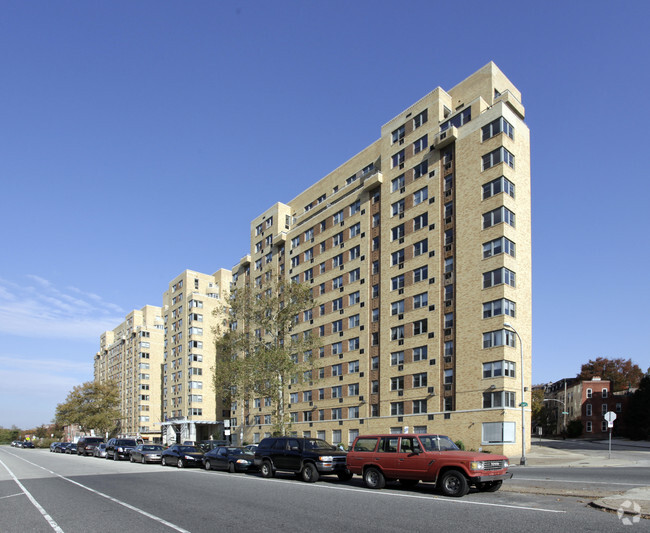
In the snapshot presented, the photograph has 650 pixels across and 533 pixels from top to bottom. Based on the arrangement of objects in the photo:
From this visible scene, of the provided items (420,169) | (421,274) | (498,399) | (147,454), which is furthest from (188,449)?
(420,169)

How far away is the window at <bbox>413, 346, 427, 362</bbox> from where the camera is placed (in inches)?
1965

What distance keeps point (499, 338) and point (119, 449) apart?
31595 millimetres

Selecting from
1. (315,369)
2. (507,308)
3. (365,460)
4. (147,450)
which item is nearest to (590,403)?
(315,369)

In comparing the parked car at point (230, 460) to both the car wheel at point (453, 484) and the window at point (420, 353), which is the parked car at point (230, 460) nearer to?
the car wheel at point (453, 484)

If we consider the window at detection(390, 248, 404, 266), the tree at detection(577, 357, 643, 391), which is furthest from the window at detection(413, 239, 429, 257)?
the tree at detection(577, 357, 643, 391)

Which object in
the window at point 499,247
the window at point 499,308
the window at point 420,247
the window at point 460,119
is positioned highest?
the window at point 460,119

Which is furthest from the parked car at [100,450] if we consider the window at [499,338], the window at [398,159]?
the window at [398,159]

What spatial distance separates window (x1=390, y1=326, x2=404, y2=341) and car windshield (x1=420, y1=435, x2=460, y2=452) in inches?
1424

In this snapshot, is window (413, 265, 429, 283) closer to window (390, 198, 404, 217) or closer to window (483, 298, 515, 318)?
window (390, 198, 404, 217)

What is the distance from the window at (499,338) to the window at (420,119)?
2235 cm

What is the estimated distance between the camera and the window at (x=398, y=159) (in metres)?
56.4

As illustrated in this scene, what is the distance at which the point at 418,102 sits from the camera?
55.1m

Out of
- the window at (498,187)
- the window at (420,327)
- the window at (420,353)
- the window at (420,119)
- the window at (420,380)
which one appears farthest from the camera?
the window at (420,119)

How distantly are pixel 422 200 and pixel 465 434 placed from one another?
21697 mm
